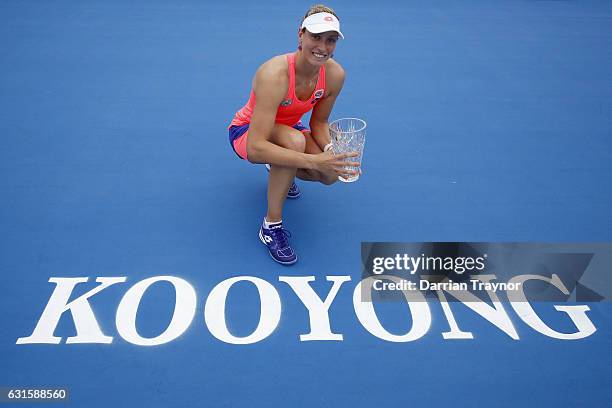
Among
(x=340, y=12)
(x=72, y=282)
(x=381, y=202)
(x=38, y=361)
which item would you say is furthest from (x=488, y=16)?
(x=38, y=361)

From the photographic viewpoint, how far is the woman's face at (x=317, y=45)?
224 cm

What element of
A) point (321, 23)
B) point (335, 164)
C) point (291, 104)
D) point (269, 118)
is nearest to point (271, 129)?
point (269, 118)

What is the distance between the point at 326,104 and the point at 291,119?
0.21m

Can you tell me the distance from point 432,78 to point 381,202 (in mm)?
1767

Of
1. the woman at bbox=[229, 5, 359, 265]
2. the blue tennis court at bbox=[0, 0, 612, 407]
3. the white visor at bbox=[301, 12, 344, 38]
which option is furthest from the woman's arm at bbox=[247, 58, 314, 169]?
the blue tennis court at bbox=[0, 0, 612, 407]

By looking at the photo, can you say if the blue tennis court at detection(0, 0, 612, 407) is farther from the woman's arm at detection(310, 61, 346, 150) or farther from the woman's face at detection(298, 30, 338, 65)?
the woman's face at detection(298, 30, 338, 65)

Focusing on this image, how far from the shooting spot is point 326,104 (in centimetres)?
269

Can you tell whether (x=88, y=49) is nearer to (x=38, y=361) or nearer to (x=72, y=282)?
(x=72, y=282)

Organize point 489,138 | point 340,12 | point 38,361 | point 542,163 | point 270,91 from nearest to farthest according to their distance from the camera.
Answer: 1. point 38,361
2. point 270,91
3. point 542,163
4. point 489,138
5. point 340,12

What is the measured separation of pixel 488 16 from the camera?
5559 mm

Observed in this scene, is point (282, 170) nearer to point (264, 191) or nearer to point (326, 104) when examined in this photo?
point (326, 104)

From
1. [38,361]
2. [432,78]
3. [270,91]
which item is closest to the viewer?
[38,361]

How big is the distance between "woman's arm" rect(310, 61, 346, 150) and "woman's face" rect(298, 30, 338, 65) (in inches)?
9.3

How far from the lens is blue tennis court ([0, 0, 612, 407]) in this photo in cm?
204
